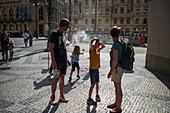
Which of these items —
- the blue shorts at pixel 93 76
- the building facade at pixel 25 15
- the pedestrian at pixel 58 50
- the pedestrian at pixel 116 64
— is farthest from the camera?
the building facade at pixel 25 15

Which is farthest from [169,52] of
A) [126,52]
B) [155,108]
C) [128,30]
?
[128,30]

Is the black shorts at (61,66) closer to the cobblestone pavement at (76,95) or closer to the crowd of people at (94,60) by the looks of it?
the crowd of people at (94,60)

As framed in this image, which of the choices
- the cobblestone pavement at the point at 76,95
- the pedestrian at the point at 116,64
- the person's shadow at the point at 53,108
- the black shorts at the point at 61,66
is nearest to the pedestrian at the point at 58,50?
the black shorts at the point at 61,66

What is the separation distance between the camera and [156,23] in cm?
753

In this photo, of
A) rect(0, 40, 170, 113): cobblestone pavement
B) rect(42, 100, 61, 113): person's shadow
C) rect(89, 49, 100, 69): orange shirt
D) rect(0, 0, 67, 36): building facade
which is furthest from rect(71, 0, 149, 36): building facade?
rect(42, 100, 61, 113): person's shadow

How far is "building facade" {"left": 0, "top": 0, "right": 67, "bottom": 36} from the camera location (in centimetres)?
4772

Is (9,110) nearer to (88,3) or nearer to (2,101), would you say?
(2,101)

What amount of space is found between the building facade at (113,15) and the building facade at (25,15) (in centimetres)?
785

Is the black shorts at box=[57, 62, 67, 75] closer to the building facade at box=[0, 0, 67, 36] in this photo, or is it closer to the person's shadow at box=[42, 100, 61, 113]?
the person's shadow at box=[42, 100, 61, 113]

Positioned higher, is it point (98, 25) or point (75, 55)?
point (98, 25)

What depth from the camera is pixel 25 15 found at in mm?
50531

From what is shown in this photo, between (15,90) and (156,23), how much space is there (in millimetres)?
7285

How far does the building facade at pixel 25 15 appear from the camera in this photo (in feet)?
157

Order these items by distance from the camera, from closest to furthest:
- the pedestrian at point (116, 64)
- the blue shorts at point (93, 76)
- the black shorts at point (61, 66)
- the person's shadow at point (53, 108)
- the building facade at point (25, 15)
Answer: the pedestrian at point (116, 64)
the person's shadow at point (53, 108)
the black shorts at point (61, 66)
the blue shorts at point (93, 76)
the building facade at point (25, 15)
